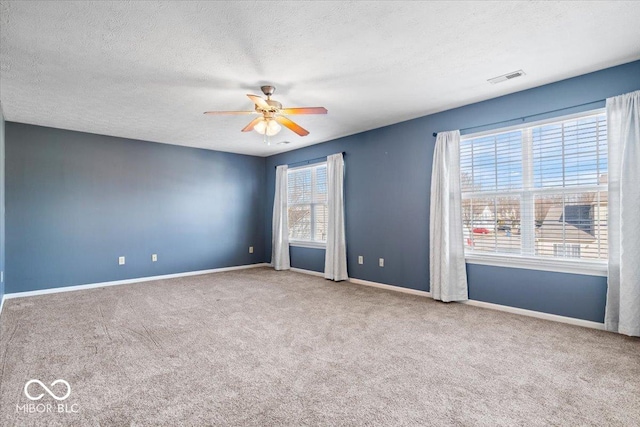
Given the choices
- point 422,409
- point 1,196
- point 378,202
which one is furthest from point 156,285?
point 422,409

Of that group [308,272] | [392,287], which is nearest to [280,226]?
[308,272]

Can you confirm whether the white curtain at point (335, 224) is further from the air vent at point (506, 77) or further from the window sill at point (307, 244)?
the air vent at point (506, 77)

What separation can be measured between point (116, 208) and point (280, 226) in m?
2.81

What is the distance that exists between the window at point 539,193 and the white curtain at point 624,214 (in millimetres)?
139

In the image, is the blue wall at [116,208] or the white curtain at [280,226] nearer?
the blue wall at [116,208]

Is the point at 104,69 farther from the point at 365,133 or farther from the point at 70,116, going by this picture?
the point at 365,133

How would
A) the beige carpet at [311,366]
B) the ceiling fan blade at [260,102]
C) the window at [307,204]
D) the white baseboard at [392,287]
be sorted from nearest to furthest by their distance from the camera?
the beige carpet at [311,366], the ceiling fan blade at [260,102], the white baseboard at [392,287], the window at [307,204]

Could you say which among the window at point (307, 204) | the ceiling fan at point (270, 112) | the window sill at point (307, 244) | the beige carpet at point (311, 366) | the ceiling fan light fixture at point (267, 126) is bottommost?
the beige carpet at point (311, 366)

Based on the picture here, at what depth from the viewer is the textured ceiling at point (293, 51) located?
2109 millimetres

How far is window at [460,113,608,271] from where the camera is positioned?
3.12 metres

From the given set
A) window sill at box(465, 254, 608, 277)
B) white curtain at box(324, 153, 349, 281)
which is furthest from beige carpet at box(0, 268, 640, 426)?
white curtain at box(324, 153, 349, 281)

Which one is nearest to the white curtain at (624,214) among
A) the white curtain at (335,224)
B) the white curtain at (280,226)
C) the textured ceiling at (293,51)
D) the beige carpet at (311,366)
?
the beige carpet at (311,366)

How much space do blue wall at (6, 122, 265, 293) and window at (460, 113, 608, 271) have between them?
448cm

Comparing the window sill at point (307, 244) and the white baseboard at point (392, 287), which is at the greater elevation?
the window sill at point (307, 244)
